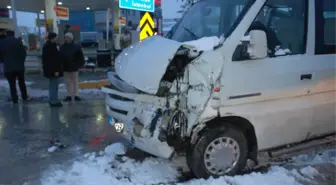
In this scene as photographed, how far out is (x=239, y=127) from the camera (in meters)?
4.60

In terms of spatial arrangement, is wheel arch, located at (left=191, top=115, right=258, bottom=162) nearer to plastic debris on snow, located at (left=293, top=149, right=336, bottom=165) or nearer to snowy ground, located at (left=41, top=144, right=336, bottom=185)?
snowy ground, located at (left=41, top=144, right=336, bottom=185)

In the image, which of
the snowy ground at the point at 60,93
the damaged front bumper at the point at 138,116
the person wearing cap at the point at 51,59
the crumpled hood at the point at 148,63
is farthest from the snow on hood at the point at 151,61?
the snowy ground at the point at 60,93

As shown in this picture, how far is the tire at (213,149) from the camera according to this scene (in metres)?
4.30

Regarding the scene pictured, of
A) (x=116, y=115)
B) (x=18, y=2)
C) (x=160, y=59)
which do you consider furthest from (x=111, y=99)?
(x=18, y=2)

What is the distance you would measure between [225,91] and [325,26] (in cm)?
189

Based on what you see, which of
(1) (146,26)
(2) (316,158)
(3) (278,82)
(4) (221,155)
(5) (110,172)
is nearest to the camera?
(4) (221,155)

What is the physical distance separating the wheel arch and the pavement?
2124mm

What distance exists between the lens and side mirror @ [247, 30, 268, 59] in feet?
13.8

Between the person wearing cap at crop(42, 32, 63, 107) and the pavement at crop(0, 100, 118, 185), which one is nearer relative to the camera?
the pavement at crop(0, 100, 118, 185)

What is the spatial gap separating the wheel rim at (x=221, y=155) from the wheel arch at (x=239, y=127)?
0.19m

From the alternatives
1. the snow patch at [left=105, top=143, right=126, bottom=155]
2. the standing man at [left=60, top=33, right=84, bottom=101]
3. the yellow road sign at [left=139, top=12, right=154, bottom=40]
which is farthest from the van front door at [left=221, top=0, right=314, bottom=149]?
the yellow road sign at [left=139, top=12, right=154, bottom=40]

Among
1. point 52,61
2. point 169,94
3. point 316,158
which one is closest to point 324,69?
point 316,158

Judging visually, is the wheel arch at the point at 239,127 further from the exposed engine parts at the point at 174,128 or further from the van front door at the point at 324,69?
the van front door at the point at 324,69

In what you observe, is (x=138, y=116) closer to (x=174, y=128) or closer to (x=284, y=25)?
(x=174, y=128)
